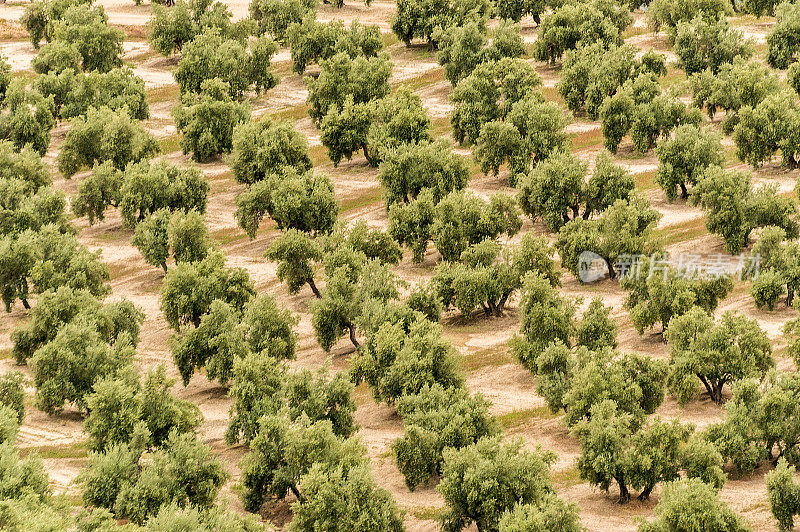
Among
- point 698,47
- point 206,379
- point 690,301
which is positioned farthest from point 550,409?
point 698,47

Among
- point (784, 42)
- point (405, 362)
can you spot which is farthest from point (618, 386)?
point (784, 42)

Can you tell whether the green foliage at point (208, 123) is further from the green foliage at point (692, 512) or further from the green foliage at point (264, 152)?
the green foliage at point (692, 512)

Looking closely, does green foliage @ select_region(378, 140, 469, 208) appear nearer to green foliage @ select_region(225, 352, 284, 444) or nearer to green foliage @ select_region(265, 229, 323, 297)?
green foliage @ select_region(265, 229, 323, 297)

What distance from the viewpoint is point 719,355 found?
105m

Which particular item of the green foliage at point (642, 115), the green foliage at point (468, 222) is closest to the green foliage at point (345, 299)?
the green foliage at point (468, 222)

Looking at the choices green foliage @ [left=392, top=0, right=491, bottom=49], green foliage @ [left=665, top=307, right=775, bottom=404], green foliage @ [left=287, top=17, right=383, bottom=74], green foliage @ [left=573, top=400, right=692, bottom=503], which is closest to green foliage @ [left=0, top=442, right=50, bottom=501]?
green foliage @ [left=573, top=400, right=692, bottom=503]

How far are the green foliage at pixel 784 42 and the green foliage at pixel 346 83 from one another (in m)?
50.0

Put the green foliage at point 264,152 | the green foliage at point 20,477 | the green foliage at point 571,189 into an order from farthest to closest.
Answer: the green foliage at point 264,152
the green foliage at point 571,189
the green foliage at point 20,477

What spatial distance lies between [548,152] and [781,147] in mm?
25321

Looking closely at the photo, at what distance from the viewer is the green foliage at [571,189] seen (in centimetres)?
13700

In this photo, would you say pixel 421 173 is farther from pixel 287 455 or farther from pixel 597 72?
pixel 287 455

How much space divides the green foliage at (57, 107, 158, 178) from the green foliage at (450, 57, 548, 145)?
3664 centimetres

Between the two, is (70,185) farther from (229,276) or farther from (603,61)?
(603,61)

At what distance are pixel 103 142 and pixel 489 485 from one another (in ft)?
268
